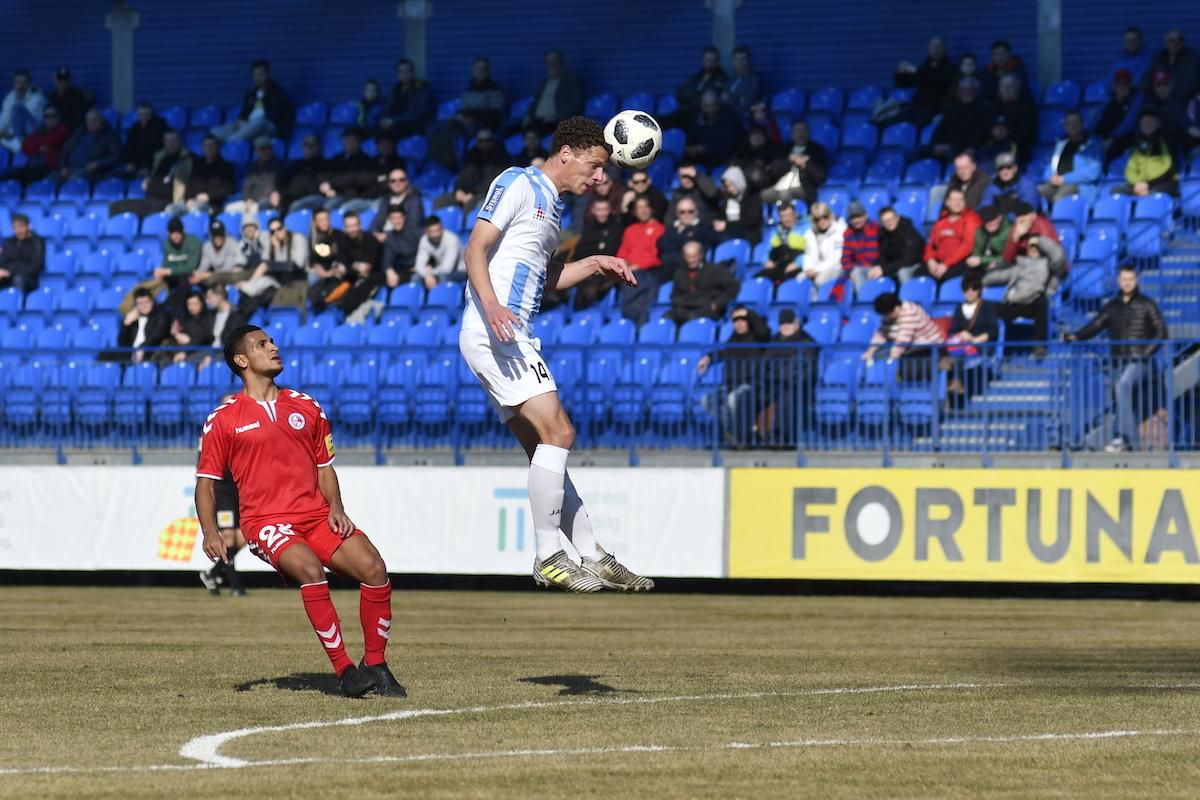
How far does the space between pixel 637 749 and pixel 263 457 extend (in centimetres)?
278

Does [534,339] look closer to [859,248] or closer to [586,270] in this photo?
[586,270]

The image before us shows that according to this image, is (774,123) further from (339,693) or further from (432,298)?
(339,693)

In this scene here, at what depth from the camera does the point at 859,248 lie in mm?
20312

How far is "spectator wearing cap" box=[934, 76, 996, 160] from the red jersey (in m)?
13.7

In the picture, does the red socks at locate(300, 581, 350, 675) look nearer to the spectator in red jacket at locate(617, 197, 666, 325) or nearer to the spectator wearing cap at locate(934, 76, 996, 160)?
the spectator in red jacket at locate(617, 197, 666, 325)

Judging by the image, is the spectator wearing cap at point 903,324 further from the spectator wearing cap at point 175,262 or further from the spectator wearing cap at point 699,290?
the spectator wearing cap at point 175,262

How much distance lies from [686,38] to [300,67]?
585 centimetres

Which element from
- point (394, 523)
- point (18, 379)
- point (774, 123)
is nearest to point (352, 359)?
point (394, 523)

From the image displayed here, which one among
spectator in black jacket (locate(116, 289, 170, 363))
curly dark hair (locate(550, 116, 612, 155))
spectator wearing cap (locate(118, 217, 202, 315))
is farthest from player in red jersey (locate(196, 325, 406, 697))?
spectator wearing cap (locate(118, 217, 202, 315))

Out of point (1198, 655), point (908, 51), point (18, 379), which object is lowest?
point (1198, 655)

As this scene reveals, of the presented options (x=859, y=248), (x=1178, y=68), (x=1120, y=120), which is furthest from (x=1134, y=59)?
(x=859, y=248)

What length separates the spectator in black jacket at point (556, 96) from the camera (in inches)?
976

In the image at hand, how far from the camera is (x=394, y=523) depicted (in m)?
19.3

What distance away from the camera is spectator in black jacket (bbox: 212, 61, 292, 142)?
87.3 feet
